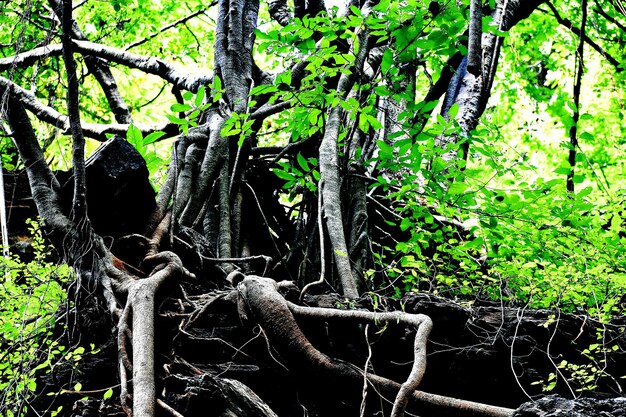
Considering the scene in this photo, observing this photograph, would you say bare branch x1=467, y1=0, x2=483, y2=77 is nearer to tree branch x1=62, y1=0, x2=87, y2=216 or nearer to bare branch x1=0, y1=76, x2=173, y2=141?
tree branch x1=62, y1=0, x2=87, y2=216

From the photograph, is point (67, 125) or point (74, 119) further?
point (67, 125)

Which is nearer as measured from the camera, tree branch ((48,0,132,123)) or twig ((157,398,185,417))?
twig ((157,398,185,417))

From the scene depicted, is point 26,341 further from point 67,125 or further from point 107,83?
point 107,83

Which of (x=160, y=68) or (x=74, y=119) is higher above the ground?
(x=160, y=68)

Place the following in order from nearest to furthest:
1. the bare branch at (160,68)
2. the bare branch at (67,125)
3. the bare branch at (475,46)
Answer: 1. the bare branch at (475,46)
2. the bare branch at (67,125)
3. the bare branch at (160,68)

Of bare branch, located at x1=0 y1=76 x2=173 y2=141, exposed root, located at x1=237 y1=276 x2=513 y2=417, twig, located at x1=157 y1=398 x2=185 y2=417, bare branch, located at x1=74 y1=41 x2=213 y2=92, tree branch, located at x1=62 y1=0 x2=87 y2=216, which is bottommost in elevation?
twig, located at x1=157 y1=398 x2=185 y2=417

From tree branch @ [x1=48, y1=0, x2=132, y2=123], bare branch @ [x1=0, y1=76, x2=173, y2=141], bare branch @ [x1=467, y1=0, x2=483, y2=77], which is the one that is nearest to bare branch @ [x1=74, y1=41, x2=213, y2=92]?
bare branch @ [x1=0, y1=76, x2=173, y2=141]

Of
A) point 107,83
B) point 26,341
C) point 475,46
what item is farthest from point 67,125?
point 475,46

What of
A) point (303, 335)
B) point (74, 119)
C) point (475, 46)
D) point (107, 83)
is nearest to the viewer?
point (475, 46)

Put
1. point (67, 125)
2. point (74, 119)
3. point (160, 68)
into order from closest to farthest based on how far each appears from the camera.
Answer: point (74, 119)
point (67, 125)
point (160, 68)

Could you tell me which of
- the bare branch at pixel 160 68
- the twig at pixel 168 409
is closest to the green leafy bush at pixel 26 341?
the twig at pixel 168 409

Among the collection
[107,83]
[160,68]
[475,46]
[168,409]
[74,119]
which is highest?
[107,83]

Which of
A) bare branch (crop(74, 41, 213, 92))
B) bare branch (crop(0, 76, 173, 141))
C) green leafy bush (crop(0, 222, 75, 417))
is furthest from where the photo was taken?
bare branch (crop(74, 41, 213, 92))

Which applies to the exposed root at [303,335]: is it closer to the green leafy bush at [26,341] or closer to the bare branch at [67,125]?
the green leafy bush at [26,341]
